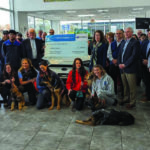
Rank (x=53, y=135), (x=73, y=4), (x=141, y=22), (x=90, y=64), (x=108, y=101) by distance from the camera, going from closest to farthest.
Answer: (x=53, y=135), (x=108, y=101), (x=90, y=64), (x=141, y=22), (x=73, y=4)

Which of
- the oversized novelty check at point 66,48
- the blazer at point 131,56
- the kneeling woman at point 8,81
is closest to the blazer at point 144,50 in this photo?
the blazer at point 131,56

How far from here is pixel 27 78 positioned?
4324 mm

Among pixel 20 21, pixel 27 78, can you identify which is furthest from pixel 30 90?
pixel 20 21

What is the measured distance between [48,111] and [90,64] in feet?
4.39

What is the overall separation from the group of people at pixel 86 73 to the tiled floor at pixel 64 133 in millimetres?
431

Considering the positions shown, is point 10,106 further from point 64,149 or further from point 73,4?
point 73,4

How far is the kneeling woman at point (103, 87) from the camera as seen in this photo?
373 cm

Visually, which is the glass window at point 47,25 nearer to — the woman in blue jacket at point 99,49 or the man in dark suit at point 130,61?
the woman in blue jacket at point 99,49

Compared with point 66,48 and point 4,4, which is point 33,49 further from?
point 4,4

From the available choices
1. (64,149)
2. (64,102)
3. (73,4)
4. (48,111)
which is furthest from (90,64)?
(73,4)

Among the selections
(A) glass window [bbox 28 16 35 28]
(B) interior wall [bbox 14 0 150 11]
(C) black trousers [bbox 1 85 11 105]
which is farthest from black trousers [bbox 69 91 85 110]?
(A) glass window [bbox 28 16 35 28]

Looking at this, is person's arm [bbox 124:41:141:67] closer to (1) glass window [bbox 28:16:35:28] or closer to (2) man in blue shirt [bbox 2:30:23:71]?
(2) man in blue shirt [bbox 2:30:23:71]

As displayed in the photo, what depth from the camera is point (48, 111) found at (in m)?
3.84

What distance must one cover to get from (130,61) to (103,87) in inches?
26.4
